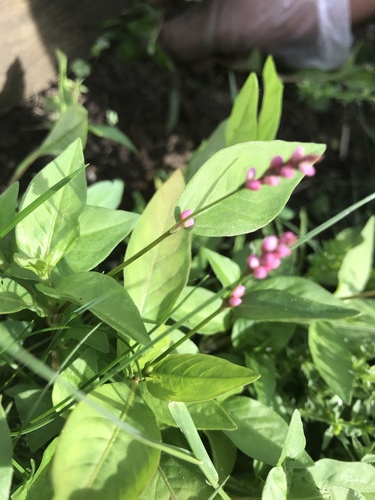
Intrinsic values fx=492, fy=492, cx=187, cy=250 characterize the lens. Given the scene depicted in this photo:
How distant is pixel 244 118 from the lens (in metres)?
0.81

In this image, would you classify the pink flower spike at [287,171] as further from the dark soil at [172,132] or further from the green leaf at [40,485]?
the dark soil at [172,132]

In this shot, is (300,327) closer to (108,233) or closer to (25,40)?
(108,233)

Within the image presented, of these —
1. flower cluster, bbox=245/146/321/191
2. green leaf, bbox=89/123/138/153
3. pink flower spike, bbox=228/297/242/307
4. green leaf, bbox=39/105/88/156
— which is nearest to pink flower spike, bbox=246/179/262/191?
flower cluster, bbox=245/146/321/191

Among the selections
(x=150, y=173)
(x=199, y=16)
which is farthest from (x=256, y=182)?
(x=199, y=16)

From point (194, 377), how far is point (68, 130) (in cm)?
46

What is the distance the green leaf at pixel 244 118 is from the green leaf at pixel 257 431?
0.41 meters

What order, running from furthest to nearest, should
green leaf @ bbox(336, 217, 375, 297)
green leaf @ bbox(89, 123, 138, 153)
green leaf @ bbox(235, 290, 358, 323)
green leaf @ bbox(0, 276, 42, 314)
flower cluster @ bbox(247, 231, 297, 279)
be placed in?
green leaf @ bbox(89, 123, 138, 153)
green leaf @ bbox(336, 217, 375, 297)
green leaf @ bbox(235, 290, 358, 323)
green leaf @ bbox(0, 276, 42, 314)
flower cluster @ bbox(247, 231, 297, 279)

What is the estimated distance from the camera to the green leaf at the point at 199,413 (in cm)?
54

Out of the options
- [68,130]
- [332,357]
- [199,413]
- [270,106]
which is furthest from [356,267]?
[68,130]

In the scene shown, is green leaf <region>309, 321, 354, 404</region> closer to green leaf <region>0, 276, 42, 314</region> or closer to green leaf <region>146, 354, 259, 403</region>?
green leaf <region>146, 354, 259, 403</region>

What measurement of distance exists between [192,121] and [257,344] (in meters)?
0.60

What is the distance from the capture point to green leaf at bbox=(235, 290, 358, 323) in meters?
0.61

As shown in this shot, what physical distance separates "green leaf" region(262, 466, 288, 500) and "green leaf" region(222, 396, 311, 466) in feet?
0.19

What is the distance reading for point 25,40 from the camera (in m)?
0.92
